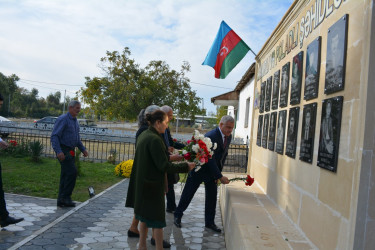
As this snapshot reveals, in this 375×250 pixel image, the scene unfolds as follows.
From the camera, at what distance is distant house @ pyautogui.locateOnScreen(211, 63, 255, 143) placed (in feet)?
45.2

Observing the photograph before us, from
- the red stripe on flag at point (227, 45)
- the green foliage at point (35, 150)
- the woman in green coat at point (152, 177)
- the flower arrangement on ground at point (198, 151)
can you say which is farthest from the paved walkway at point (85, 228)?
the green foliage at point (35, 150)

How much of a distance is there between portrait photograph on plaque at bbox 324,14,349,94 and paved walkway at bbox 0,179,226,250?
2664mm

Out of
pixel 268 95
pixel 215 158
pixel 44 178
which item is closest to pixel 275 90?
pixel 268 95

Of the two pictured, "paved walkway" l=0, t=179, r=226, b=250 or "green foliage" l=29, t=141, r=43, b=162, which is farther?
"green foliage" l=29, t=141, r=43, b=162

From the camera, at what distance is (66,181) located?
585 centimetres

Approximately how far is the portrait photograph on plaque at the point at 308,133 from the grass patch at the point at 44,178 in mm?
4574

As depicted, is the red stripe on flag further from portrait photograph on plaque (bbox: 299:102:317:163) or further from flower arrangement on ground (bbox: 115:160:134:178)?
flower arrangement on ground (bbox: 115:160:134:178)

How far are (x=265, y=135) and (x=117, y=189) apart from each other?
3.89 m

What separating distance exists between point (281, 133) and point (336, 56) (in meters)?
1.85

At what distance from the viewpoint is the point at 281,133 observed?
465 cm

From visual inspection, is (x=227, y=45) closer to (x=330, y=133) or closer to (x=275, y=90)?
(x=275, y=90)

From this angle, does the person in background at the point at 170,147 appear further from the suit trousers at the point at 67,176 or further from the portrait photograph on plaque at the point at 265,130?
the suit trousers at the point at 67,176

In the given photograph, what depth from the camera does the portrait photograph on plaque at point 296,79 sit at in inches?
159

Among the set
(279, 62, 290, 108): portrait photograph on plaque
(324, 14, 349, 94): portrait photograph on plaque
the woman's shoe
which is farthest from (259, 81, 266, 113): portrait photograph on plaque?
the woman's shoe
